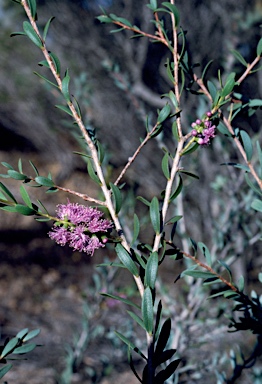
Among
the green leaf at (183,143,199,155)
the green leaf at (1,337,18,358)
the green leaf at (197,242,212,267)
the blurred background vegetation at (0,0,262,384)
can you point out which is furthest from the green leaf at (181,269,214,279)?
the blurred background vegetation at (0,0,262,384)


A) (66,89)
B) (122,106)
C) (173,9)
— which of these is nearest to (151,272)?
(66,89)

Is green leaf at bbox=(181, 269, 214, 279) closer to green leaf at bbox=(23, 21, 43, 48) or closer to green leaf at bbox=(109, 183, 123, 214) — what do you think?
green leaf at bbox=(109, 183, 123, 214)

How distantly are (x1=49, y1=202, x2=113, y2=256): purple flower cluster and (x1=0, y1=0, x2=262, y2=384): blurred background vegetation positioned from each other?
0.90 metres

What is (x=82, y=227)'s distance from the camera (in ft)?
1.49

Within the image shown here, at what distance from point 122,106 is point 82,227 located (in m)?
3.40

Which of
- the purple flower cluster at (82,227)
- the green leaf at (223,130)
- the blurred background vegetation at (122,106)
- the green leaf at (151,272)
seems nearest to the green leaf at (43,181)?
the purple flower cluster at (82,227)

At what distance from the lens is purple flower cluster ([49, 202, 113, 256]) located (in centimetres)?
45

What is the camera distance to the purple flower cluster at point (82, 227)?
1.49 ft

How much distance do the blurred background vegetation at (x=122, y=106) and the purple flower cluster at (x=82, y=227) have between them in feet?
2.96

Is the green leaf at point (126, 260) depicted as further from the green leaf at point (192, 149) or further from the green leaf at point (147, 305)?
the green leaf at point (192, 149)

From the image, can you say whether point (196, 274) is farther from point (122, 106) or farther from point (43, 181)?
point (122, 106)

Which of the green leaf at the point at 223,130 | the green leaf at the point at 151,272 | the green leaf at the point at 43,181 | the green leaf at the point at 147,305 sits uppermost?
the green leaf at the point at 223,130

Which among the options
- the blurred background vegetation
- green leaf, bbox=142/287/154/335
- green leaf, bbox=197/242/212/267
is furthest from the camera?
the blurred background vegetation

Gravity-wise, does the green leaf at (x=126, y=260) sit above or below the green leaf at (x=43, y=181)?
below
